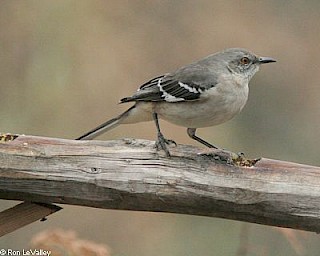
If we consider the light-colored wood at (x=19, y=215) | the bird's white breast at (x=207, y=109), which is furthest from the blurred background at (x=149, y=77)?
the light-colored wood at (x=19, y=215)

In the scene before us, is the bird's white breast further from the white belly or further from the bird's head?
the bird's head

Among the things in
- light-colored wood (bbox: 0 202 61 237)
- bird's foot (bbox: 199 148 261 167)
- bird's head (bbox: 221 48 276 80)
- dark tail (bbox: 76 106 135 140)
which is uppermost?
bird's head (bbox: 221 48 276 80)

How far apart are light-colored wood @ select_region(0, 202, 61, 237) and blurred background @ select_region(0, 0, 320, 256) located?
2868 millimetres

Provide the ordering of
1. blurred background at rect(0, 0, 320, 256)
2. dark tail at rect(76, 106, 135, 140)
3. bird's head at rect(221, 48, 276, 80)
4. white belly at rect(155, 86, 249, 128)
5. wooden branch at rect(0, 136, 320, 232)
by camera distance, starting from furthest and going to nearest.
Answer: blurred background at rect(0, 0, 320, 256) → bird's head at rect(221, 48, 276, 80) → white belly at rect(155, 86, 249, 128) → dark tail at rect(76, 106, 135, 140) → wooden branch at rect(0, 136, 320, 232)

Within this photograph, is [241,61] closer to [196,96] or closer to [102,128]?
[196,96]

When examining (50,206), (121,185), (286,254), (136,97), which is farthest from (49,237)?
(286,254)

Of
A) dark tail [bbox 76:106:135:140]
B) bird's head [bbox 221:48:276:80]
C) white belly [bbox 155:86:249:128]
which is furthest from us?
bird's head [bbox 221:48:276:80]

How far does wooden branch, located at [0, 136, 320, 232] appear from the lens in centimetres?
360

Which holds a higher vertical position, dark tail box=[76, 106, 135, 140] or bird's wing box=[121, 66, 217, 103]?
bird's wing box=[121, 66, 217, 103]

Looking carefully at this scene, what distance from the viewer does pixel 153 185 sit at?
3.62 meters

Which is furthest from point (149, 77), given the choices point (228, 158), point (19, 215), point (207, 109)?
point (19, 215)

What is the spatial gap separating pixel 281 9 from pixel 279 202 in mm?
6799

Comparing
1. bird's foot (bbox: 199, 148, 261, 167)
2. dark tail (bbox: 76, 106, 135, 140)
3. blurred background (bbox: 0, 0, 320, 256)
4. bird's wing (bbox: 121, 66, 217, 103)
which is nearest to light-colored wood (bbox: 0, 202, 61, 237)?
bird's foot (bbox: 199, 148, 261, 167)

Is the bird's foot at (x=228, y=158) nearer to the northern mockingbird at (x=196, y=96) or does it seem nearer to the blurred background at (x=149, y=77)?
the northern mockingbird at (x=196, y=96)
